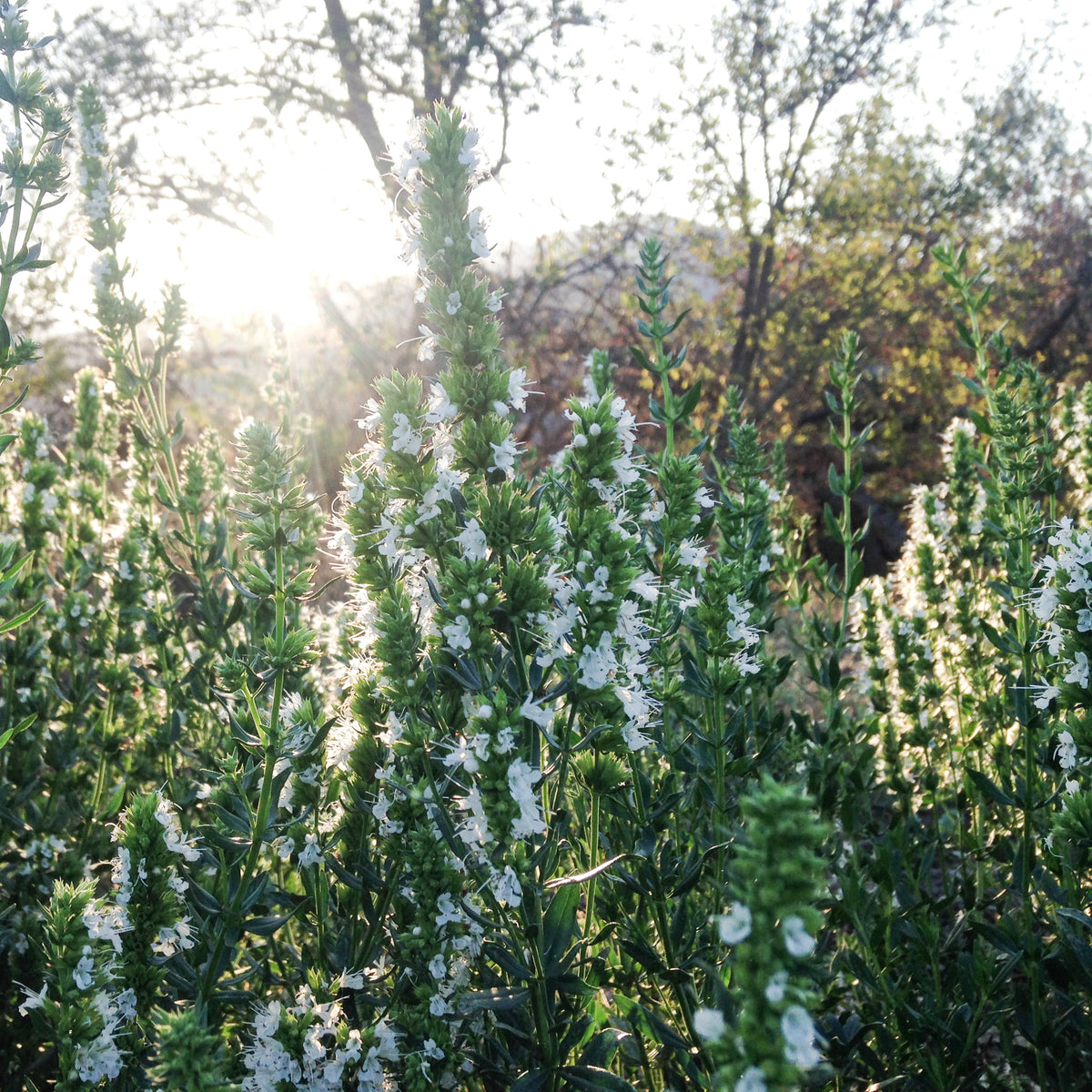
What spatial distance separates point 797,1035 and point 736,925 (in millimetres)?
120

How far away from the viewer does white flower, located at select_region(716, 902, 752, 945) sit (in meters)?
0.97

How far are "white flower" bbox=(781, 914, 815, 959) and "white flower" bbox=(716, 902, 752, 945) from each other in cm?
4

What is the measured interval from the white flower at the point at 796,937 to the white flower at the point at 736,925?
0.13 ft

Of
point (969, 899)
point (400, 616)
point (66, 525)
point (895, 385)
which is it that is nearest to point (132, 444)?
point (66, 525)

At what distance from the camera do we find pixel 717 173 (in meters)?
11.9

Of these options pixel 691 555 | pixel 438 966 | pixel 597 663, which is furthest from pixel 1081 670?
pixel 438 966

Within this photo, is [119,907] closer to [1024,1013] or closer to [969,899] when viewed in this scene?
[1024,1013]

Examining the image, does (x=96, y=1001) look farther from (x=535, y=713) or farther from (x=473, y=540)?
(x=473, y=540)

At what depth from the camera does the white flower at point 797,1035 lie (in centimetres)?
96

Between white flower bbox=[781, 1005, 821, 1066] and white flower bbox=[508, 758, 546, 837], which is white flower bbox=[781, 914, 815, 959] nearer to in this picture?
white flower bbox=[781, 1005, 821, 1066]

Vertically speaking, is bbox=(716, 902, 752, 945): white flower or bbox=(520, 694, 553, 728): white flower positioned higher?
bbox=(716, 902, 752, 945): white flower

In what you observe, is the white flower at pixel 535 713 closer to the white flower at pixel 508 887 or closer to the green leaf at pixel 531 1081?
the white flower at pixel 508 887

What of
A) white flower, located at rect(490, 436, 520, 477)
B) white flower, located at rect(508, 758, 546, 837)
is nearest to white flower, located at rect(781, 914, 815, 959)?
white flower, located at rect(508, 758, 546, 837)

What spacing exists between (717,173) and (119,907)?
1179cm
